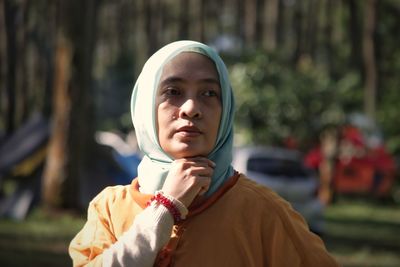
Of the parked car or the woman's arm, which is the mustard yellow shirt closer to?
the woman's arm

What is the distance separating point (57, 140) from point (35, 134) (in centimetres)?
163

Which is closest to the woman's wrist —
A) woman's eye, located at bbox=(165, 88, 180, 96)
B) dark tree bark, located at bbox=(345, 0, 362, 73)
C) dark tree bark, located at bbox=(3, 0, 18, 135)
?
woman's eye, located at bbox=(165, 88, 180, 96)

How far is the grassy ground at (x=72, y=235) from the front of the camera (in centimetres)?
1127

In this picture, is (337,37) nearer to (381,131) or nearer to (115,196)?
(381,131)

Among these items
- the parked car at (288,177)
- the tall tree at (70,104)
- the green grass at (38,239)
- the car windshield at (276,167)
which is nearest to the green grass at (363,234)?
the parked car at (288,177)

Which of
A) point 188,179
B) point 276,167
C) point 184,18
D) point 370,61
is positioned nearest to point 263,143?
point 276,167

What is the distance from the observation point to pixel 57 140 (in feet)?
49.8

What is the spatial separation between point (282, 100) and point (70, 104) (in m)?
7.64

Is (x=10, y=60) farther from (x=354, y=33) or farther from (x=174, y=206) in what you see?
(x=174, y=206)

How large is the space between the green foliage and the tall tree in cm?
644

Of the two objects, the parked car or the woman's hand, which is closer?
the woman's hand

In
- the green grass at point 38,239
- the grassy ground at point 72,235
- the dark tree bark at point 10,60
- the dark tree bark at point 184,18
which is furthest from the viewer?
the dark tree bark at point 184,18

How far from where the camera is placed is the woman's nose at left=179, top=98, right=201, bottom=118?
2.56 meters

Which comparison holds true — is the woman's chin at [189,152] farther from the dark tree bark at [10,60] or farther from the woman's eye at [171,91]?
the dark tree bark at [10,60]
